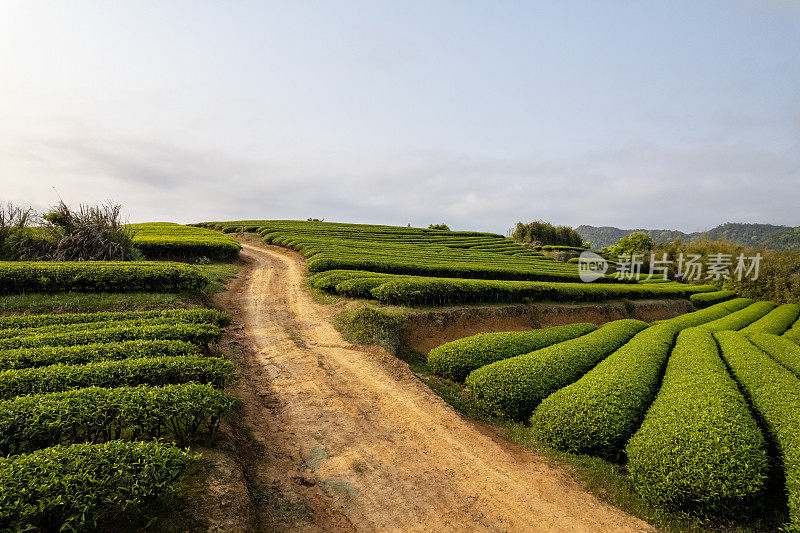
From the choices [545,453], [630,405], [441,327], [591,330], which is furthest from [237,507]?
[591,330]

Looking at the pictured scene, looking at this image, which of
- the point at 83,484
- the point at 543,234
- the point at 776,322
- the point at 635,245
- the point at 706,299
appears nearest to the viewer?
the point at 83,484

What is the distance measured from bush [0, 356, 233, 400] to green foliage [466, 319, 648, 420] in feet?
19.0

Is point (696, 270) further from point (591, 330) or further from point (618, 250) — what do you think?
point (591, 330)

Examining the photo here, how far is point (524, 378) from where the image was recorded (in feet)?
29.4

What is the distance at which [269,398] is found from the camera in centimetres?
852

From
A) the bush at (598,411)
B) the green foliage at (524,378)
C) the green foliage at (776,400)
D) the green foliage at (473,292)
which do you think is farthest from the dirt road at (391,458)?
the green foliage at (473,292)

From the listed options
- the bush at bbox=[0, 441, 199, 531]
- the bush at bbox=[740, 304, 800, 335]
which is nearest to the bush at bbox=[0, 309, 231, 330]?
the bush at bbox=[0, 441, 199, 531]

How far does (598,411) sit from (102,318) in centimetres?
1311

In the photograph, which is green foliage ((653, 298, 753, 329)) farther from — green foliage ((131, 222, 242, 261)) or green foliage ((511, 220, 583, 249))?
green foliage ((511, 220, 583, 249))

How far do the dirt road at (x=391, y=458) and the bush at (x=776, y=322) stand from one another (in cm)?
1900

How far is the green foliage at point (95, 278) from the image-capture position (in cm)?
1333

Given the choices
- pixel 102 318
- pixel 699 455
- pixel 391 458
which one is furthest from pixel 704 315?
pixel 102 318

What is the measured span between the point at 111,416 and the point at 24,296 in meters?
11.8

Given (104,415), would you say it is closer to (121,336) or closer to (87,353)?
(87,353)
